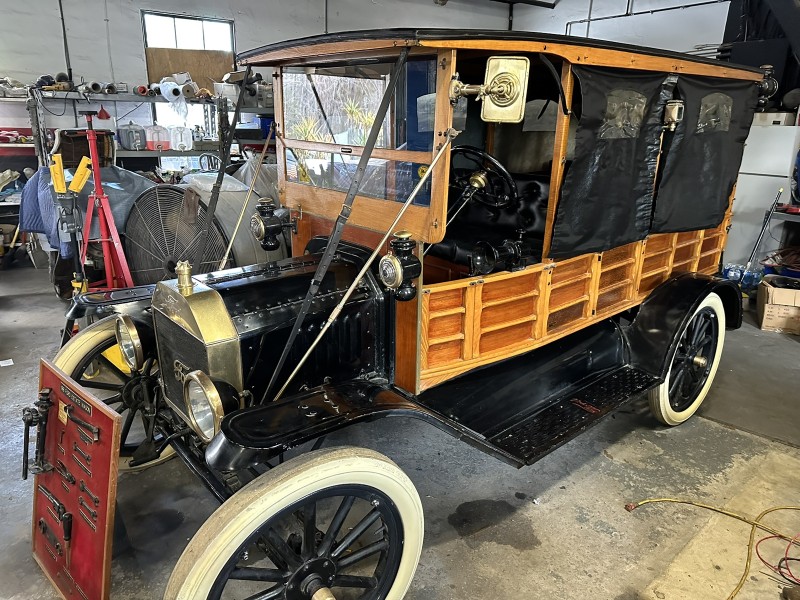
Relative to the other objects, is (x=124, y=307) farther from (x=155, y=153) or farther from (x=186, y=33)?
(x=186, y=33)

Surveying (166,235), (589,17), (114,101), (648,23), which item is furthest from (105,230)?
(589,17)

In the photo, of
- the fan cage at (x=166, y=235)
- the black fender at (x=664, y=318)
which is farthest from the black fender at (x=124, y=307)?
the black fender at (x=664, y=318)

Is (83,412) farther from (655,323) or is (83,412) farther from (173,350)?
(655,323)

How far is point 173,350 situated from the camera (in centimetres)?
234

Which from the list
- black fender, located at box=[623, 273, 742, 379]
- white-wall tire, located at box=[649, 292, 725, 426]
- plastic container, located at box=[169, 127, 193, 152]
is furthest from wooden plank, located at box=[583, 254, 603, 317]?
plastic container, located at box=[169, 127, 193, 152]

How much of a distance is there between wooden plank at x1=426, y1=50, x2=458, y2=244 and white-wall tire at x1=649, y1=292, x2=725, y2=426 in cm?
193

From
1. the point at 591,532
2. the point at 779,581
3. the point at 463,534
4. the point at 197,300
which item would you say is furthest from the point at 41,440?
the point at 779,581

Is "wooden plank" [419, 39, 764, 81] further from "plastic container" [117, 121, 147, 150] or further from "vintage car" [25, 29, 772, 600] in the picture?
"plastic container" [117, 121, 147, 150]

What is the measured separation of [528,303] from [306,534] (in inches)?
57.7

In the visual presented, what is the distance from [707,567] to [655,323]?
1.39m

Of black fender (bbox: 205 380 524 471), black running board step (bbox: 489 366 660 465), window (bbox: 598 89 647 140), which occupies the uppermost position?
window (bbox: 598 89 647 140)

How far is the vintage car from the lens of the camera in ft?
6.34

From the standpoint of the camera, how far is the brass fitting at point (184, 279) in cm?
209

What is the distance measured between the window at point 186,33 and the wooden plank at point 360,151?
712cm
